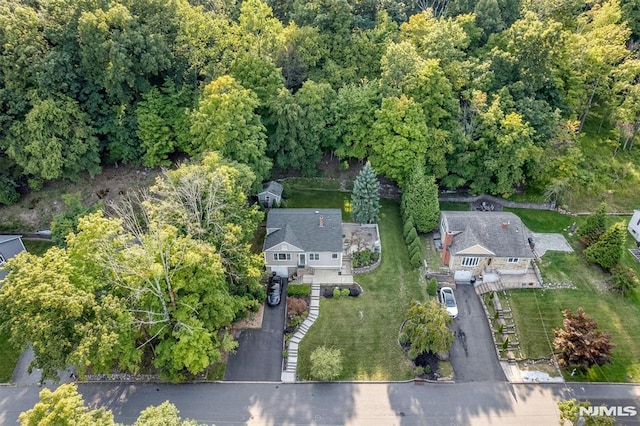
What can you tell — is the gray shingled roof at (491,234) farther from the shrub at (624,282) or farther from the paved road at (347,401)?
the paved road at (347,401)

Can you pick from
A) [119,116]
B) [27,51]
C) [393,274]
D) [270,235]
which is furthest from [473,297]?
[27,51]

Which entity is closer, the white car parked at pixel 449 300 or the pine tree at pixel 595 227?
the white car parked at pixel 449 300

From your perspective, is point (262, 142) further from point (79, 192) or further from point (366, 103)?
point (79, 192)

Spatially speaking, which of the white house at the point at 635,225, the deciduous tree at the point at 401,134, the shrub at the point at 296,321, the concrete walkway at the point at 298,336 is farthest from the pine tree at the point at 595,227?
the shrub at the point at 296,321

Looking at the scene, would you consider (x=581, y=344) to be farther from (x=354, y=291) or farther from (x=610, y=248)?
(x=354, y=291)

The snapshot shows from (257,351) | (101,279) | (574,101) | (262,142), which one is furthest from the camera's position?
(574,101)

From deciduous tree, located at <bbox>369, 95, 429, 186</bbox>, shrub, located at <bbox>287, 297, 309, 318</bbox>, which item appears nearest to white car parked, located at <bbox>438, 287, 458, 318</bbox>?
shrub, located at <bbox>287, 297, 309, 318</bbox>

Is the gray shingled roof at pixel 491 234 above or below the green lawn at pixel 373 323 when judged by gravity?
above
